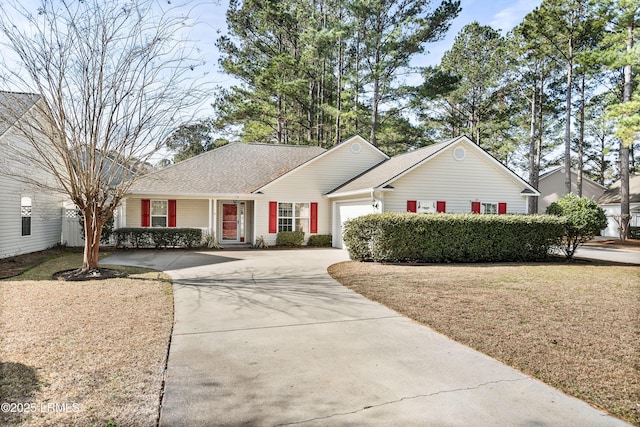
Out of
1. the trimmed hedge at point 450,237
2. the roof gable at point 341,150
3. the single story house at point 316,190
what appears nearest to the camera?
the trimmed hedge at point 450,237

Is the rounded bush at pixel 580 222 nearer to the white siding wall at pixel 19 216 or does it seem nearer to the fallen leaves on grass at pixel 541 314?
the fallen leaves on grass at pixel 541 314

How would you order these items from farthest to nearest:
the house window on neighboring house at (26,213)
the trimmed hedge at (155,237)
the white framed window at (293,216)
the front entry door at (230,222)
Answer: the front entry door at (230,222) < the white framed window at (293,216) < the trimmed hedge at (155,237) < the house window on neighboring house at (26,213)

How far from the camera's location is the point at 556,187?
3253cm

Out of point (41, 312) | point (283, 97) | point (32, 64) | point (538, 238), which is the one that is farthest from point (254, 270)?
point (283, 97)

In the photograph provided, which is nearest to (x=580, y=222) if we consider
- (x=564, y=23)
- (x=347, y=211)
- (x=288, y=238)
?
(x=347, y=211)

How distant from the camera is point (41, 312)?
5.78 meters

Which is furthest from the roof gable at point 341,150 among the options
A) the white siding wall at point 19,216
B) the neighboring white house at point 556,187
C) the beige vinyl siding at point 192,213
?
the neighboring white house at point 556,187

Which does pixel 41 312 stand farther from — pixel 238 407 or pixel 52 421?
pixel 238 407

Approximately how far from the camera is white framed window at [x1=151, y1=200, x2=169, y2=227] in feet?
56.8

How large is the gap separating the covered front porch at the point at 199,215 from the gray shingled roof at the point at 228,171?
0.56 m

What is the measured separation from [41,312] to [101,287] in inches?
79.0

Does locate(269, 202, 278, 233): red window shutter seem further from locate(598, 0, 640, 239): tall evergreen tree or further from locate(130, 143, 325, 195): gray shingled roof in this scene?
locate(598, 0, 640, 239): tall evergreen tree

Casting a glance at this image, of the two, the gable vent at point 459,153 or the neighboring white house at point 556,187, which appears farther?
the neighboring white house at point 556,187

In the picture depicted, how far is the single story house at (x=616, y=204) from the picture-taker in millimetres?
26312
